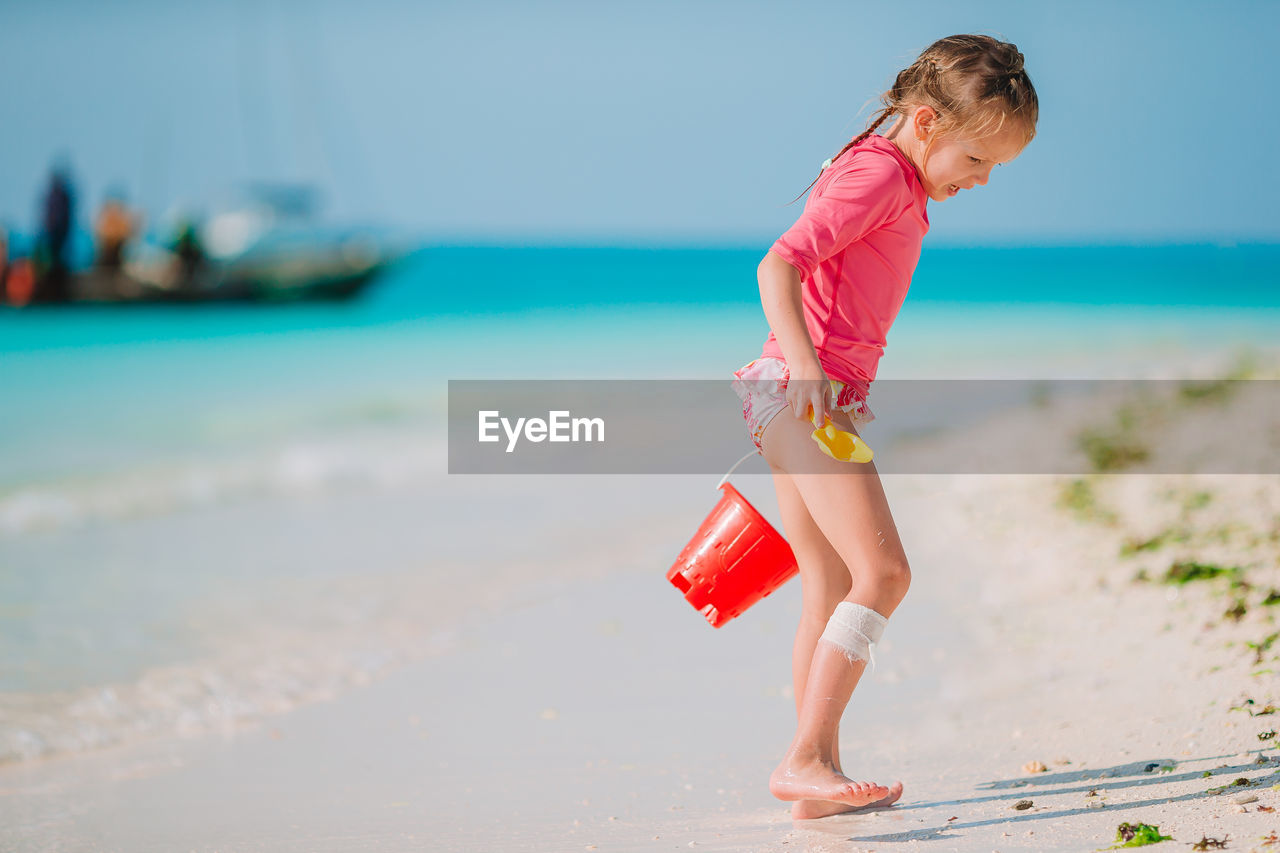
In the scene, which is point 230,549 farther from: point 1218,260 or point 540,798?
point 1218,260

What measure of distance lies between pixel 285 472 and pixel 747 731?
224 inches

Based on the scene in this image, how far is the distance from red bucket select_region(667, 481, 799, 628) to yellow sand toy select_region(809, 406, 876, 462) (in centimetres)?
33

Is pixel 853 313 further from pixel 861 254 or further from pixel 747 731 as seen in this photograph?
pixel 747 731

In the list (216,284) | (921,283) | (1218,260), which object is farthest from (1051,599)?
(1218,260)

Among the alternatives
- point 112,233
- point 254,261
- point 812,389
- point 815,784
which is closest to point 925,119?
point 812,389

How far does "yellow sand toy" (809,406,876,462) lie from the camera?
1917 mm

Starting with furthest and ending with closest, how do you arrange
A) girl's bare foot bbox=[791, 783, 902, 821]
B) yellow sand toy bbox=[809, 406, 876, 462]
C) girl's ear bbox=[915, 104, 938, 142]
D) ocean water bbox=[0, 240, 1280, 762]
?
ocean water bbox=[0, 240, 1280, 762], girl's bare foot bbox=[791, 783, 902, 821], girl's ear bbox=[915, 104, 938, 142], yellow sand toy bbox=[809, 406, 876, 462]

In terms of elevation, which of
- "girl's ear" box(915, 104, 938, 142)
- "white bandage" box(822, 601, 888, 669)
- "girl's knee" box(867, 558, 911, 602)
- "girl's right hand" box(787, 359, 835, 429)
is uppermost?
"girl's ear" box(915, 104, 938, 142)

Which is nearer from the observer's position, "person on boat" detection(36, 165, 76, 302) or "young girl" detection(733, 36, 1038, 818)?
"young girl" detection(733, 36, 1038, 818)

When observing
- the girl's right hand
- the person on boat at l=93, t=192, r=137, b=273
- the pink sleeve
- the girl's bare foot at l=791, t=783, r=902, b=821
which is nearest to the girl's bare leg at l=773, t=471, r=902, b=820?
the girl's bare foot at l=791, t=783, r=902, b=821

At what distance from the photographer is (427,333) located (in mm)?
21969

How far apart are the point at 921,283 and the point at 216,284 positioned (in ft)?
73.9

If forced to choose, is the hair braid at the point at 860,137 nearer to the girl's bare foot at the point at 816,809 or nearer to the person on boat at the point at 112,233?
the girl's bare foot at the point at 816,809

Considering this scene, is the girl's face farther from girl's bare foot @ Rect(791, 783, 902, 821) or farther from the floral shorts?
girl's bare foot @ Rect(791, 783, 902, 821)
